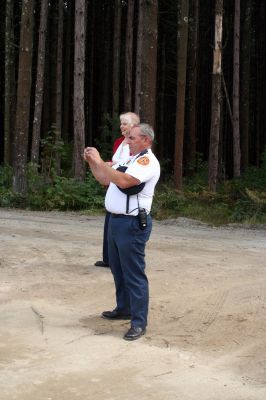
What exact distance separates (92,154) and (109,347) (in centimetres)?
176

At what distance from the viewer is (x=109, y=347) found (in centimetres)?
521

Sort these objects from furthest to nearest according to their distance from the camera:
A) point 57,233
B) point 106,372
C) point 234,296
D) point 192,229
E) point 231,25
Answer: point 231,25
point 192,229
point 57,233
point 234,296
point 106,372

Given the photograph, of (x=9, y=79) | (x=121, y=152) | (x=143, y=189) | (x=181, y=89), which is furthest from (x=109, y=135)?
(x=143, y=189)

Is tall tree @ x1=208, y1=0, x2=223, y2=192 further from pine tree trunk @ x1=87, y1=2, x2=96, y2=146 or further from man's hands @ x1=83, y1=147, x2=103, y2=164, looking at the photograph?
pine tree trunk @ x1=87, y1=2, x2=96, y2=146

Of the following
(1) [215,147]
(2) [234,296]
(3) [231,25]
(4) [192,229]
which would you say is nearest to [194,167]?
(1) [215,147]

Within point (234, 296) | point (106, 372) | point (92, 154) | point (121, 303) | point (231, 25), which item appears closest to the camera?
point (106, 372)

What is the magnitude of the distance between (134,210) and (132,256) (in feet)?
1.47

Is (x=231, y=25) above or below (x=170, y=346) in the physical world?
above

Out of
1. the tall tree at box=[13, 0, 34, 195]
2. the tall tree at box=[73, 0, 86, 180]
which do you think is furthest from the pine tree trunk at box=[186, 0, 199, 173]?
the tall tree at box=[13, 0, 34, 195]

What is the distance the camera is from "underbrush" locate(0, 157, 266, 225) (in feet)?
47.4

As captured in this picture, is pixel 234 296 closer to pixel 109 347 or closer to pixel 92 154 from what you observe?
pixel 109 347

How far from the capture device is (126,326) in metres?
5.86

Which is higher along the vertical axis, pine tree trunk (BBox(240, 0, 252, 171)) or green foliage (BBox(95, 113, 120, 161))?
pine tree trunk (BBox(240, 0, 252, 171))

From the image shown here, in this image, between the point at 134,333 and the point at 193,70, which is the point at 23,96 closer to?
the point at 193,70
